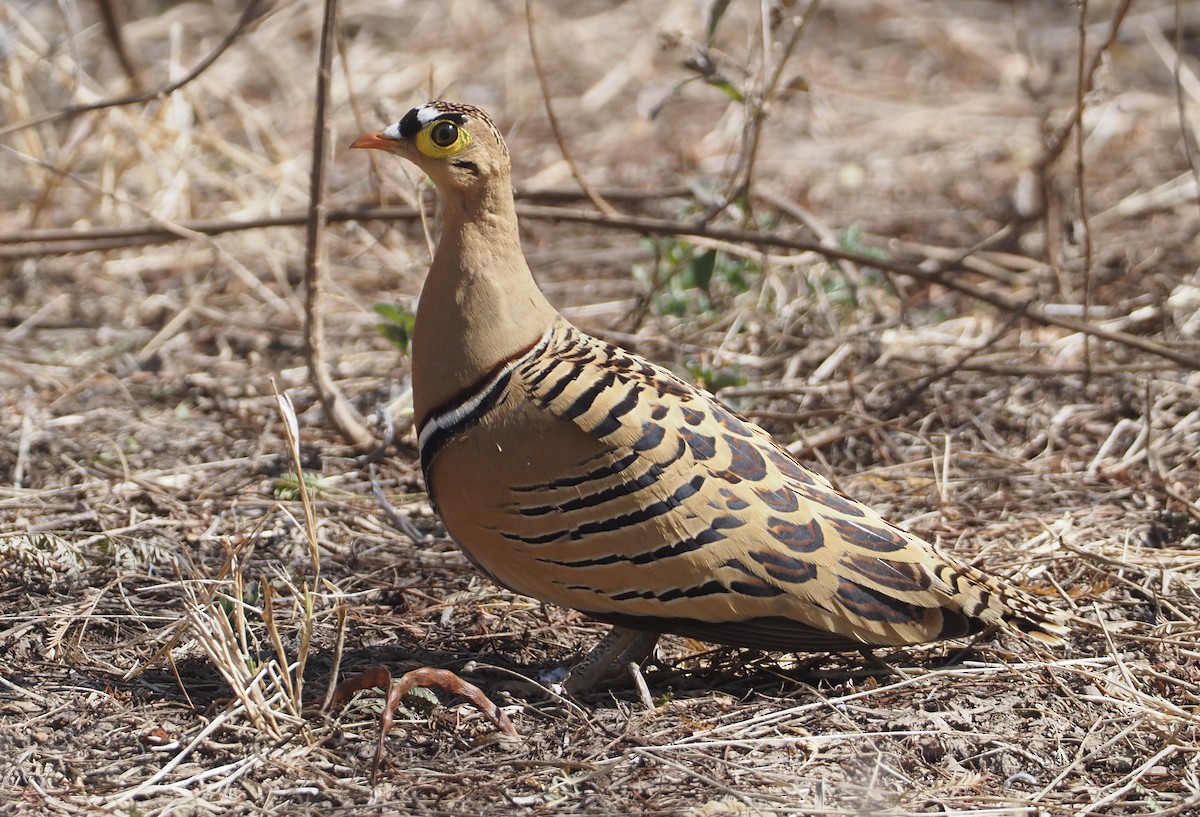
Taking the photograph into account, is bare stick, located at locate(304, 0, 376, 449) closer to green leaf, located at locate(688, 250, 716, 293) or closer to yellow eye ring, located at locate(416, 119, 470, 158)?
yellow eye ring, located at locate(416, 119, 470, 158)

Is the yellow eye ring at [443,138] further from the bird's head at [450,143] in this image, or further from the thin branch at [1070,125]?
the thin branch at [1070,125]

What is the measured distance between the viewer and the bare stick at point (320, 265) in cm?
466

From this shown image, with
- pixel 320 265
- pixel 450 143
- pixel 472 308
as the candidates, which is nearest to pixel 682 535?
pixel 472 308

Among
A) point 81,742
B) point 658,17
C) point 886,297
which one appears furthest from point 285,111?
point 81,742

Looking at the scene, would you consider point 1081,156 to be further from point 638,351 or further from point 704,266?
point 638,351

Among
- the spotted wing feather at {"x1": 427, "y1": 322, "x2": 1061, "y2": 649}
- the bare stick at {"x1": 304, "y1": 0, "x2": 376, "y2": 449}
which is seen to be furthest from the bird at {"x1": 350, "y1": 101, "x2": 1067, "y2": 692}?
the bare stick at {"x1": 304, "y1": 0, "x2": 376, "y2": 449}

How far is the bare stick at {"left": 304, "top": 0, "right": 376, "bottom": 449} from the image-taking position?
466 centimetres

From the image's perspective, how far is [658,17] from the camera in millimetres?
10641

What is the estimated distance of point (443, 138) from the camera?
3893mm

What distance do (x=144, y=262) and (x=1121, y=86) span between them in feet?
22.5

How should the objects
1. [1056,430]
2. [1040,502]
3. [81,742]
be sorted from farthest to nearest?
1. [1056,430]
2. [1040,502]
3. [81,742]

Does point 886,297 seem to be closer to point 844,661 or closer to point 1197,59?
A: point 844,661

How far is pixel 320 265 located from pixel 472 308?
4.38 ft

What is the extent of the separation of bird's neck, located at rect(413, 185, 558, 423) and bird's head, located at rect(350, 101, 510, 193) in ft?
0.24
